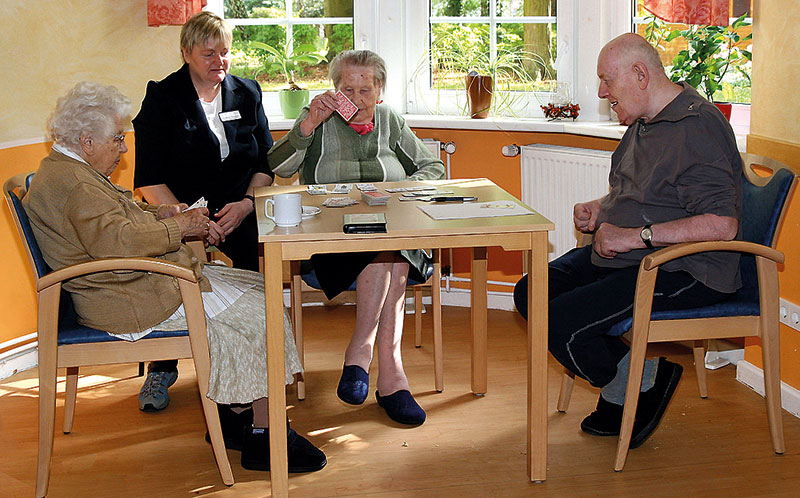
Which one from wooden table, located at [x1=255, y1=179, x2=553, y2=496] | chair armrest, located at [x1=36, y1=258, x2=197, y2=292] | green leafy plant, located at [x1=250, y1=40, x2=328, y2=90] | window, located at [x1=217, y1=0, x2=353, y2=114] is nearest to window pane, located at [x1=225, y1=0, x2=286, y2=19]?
window, located at [x1=217, y1=0, x2=353, y2=114]

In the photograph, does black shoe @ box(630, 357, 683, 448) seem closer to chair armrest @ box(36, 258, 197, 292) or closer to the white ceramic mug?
the white ceramic mug

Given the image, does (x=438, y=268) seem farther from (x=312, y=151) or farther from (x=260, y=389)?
(x=260, y=389)

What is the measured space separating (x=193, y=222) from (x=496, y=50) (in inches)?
83.2

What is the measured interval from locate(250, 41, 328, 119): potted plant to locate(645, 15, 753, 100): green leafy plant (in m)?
1.65

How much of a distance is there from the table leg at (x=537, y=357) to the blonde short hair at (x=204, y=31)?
1.50m

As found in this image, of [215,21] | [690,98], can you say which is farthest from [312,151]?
[690,98]

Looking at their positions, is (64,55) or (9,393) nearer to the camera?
(9,393)

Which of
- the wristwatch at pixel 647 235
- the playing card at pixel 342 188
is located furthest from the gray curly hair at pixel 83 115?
the wristwatch at pixel 647 235

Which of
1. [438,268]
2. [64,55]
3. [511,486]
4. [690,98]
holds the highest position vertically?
[64,55]

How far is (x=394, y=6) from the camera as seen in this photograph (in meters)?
4.20

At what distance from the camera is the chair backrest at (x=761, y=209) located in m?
2.46

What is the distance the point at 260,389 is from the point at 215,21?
1479 millimetres

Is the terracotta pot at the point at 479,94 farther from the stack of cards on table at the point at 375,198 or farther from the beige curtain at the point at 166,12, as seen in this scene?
the stack of cards on table at the point at 375,198

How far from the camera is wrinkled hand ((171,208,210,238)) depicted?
2.54 metres
